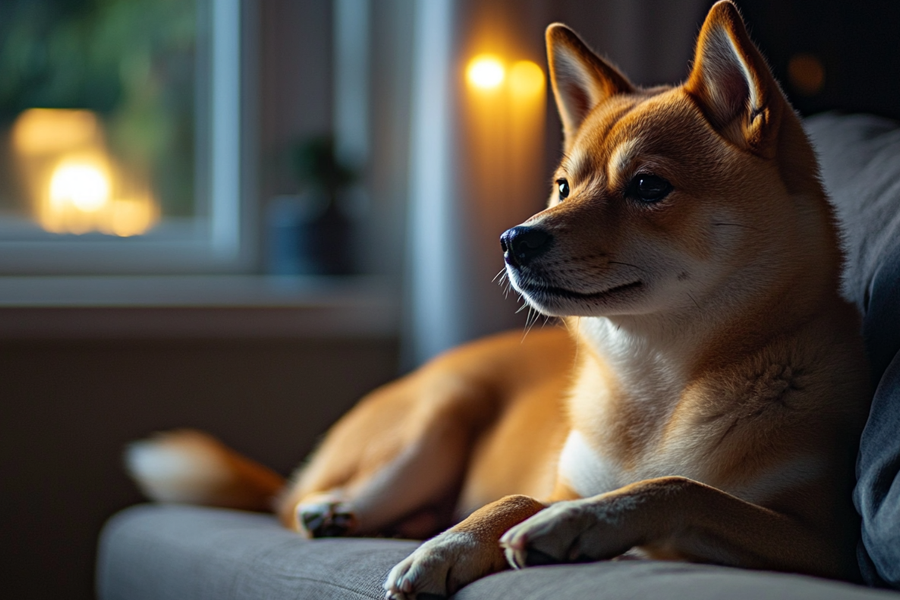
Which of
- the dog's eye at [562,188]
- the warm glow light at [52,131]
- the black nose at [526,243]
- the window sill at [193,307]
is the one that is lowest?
the window sill at [193,307]

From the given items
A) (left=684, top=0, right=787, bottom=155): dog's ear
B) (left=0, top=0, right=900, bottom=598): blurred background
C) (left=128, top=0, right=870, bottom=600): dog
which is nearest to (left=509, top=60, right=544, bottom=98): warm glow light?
(left=0, top=0, right=900, bottom=598): blurred background

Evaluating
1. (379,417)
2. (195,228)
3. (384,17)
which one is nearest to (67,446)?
(195,228)

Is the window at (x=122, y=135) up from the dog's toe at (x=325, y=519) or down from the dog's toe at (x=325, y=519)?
up

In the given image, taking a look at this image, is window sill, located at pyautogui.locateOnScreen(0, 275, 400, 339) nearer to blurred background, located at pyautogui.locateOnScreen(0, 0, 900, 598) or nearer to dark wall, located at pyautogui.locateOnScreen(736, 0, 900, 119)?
blurred background, located at pyautogui.locateOnScreen(0, 0, 900, 598)

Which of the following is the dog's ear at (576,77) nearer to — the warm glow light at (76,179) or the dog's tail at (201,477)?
the dog's tail at (201,477)

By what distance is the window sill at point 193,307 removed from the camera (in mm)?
2033

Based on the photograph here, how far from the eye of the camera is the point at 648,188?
93 centimetres

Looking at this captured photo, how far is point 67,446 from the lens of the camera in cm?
208

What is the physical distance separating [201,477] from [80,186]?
1.25 meters

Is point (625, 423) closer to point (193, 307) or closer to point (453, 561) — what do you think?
point (453, 561)

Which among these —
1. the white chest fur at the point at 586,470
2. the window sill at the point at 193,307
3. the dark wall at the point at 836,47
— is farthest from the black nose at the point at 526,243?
the window sill at the point at 193,307

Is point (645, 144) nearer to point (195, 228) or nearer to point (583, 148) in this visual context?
point (583, 148)

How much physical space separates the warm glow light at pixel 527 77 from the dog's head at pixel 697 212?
1.00 metres

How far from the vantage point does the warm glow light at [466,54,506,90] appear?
195cm
